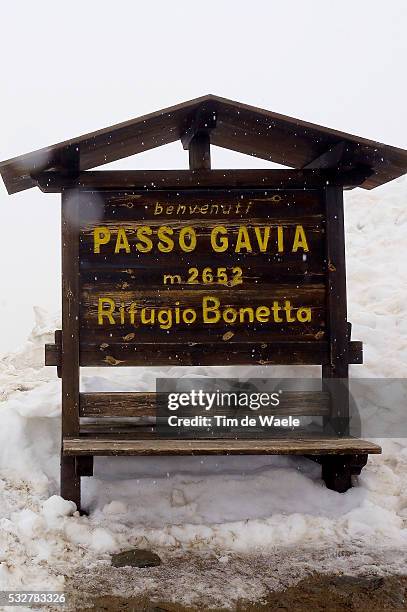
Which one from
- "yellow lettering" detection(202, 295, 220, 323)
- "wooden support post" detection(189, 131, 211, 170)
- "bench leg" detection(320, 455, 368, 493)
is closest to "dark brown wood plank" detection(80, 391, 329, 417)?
"yellow lettering" detection(202, 295, 220, 323)

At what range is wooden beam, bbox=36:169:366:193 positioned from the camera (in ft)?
18.4

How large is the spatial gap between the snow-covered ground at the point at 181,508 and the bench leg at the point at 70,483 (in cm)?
12

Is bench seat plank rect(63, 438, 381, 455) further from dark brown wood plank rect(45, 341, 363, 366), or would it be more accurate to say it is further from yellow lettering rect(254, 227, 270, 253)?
yellow lettering rect(254, 227, 270, 253)

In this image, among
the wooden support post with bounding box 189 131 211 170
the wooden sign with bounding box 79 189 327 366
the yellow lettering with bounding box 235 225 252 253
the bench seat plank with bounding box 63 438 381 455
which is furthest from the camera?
the wooden support post with bounding box 189 131 211 170

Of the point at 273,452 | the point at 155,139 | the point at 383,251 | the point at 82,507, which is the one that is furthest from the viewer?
the point at 383,251

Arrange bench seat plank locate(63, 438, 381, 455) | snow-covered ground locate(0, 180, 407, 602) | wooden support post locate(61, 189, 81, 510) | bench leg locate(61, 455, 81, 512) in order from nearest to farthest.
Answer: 1. snow-covered ground locate(0, 180, 407, 602)
2. bench seat plank locate(63, 438, 381, 455)
3. bench leg locate(61, 455, 81, 512)
4. wooden support post locate(61, 189, 81, 510)

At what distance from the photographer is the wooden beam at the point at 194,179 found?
561 cm

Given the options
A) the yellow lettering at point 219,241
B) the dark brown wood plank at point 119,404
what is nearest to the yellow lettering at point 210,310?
the yellow lettering at point 219,241

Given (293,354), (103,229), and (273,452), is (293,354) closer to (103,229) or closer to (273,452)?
(273,452)

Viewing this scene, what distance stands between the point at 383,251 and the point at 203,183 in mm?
6439

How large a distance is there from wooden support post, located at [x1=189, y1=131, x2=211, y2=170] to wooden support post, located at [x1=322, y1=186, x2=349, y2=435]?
1327mm

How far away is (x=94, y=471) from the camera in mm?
5703

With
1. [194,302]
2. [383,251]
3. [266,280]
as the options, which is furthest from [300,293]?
[383,251]

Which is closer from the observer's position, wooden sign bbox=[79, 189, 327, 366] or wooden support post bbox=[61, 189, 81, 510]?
wooden support post bbox=[61, 189, 81, 510]
